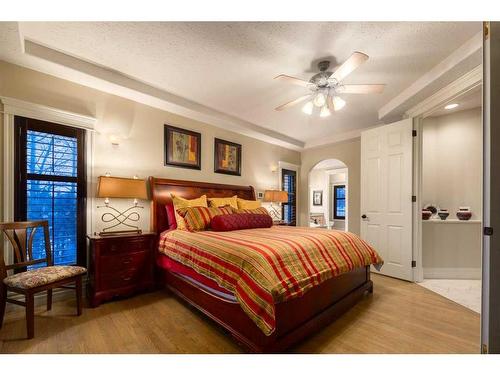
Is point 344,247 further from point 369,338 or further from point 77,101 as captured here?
point 77,101

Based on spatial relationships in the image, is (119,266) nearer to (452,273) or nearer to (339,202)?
(452,273)

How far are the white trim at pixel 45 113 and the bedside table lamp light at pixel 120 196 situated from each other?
2.36 ft

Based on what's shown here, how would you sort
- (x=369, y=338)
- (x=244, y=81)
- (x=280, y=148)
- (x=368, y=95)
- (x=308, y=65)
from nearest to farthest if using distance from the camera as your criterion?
(x=369, y=338), (x=308, y=65), (x=244, y=81), (x=368, y=95), (x=280, y=148)

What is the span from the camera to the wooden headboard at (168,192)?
10.4 feet

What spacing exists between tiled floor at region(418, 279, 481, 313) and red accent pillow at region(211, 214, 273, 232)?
7.70ft

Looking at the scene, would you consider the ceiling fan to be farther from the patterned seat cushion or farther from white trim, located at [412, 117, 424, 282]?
the patterned seat cushion

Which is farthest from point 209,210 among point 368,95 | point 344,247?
point 368,95

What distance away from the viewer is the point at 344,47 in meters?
2.20

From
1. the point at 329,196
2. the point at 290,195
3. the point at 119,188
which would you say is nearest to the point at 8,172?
the point at 119,188

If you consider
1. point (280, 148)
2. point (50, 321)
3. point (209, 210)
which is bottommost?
point (50, 321)

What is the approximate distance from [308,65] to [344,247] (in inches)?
79.9

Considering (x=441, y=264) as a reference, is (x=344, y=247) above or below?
above

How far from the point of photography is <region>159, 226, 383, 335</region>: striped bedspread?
1.51 metres

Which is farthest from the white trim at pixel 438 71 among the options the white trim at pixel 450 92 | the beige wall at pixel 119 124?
the beige wall at pixel 119 124
